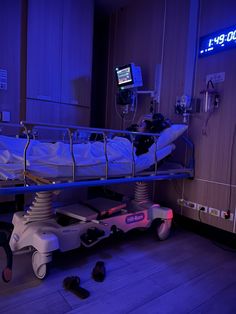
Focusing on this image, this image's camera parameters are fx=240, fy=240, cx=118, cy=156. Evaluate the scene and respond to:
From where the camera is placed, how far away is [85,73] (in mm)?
3285

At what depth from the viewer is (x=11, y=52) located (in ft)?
9.05

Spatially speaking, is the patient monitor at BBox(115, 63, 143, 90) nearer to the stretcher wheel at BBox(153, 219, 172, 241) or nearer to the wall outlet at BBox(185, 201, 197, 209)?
the wall outlet at BBox(185, 201, 197, 209)

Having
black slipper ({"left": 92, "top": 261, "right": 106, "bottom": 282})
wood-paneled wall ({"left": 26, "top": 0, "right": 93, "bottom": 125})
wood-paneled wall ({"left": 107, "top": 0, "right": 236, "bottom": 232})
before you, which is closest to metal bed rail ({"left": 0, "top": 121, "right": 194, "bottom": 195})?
wood-paneled wall ({"left": 107, "top": 0, "right": 236, "bottom": 232})

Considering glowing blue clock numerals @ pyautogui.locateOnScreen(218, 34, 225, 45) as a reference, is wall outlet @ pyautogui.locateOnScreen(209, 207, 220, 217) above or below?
below

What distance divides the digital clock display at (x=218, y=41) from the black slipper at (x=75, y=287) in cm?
233

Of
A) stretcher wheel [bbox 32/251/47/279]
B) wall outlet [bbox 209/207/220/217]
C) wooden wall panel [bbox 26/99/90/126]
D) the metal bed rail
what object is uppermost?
wooden wall panel [bbox 26/99/90/126]

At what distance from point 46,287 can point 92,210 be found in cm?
65

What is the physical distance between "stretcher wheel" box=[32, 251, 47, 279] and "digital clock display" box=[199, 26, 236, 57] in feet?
7.75

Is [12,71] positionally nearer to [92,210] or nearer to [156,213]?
[92,210]

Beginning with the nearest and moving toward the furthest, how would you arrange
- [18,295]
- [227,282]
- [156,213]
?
[18,295] < [227,282] < [156,213]

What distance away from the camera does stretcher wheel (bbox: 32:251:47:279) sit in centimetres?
154

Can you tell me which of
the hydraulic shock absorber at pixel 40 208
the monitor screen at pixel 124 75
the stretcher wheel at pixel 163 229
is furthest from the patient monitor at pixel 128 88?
the hydraulic shock absorber at pixel 40 208

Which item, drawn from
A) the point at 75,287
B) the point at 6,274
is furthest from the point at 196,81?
the point at 6,274

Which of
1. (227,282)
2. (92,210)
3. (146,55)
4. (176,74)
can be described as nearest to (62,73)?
(146,55)
